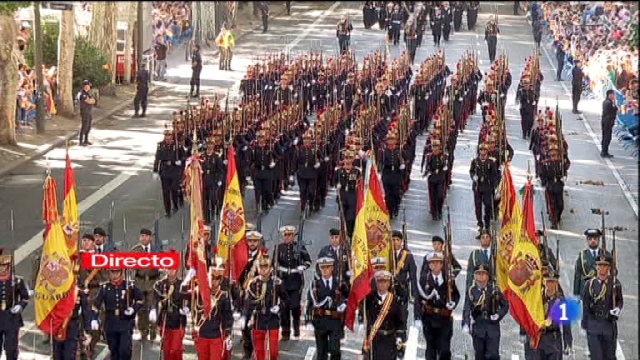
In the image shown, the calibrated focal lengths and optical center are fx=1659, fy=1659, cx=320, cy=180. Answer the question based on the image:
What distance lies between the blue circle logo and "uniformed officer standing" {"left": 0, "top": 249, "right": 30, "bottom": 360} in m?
5.49

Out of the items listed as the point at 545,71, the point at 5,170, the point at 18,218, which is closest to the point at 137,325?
the point at 18,218

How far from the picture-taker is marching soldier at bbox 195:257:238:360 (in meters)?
17.1

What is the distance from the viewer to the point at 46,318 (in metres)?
17.2

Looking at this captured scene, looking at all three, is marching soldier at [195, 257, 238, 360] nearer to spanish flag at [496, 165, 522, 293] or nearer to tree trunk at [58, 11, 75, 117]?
spanish flag at [496, 165, 522, 293]

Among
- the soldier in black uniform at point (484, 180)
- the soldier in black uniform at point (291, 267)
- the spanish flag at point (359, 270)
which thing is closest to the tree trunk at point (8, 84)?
the soldier in black uniform at point (484, 180)

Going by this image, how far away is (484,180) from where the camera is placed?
24.8 metres

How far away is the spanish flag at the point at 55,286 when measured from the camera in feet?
56.4

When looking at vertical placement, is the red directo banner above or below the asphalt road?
above

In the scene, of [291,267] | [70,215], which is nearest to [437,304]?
[291,267]

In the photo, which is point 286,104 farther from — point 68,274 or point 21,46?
point 68,274

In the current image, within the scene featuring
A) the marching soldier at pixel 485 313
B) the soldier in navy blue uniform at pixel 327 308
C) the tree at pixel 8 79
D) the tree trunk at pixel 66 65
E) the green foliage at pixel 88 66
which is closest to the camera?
the marching soldier at pixel 485 313

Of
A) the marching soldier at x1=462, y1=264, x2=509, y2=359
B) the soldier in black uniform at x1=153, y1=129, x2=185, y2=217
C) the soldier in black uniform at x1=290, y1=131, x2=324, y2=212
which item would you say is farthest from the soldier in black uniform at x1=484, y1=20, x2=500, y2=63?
the marching soldier at x1=462, y1=264, x2=509, y2=359

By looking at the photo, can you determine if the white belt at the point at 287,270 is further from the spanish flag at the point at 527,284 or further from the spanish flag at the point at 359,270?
the spanish flag at the point at 527,284

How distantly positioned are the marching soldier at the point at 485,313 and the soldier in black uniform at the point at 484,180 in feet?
24.6
